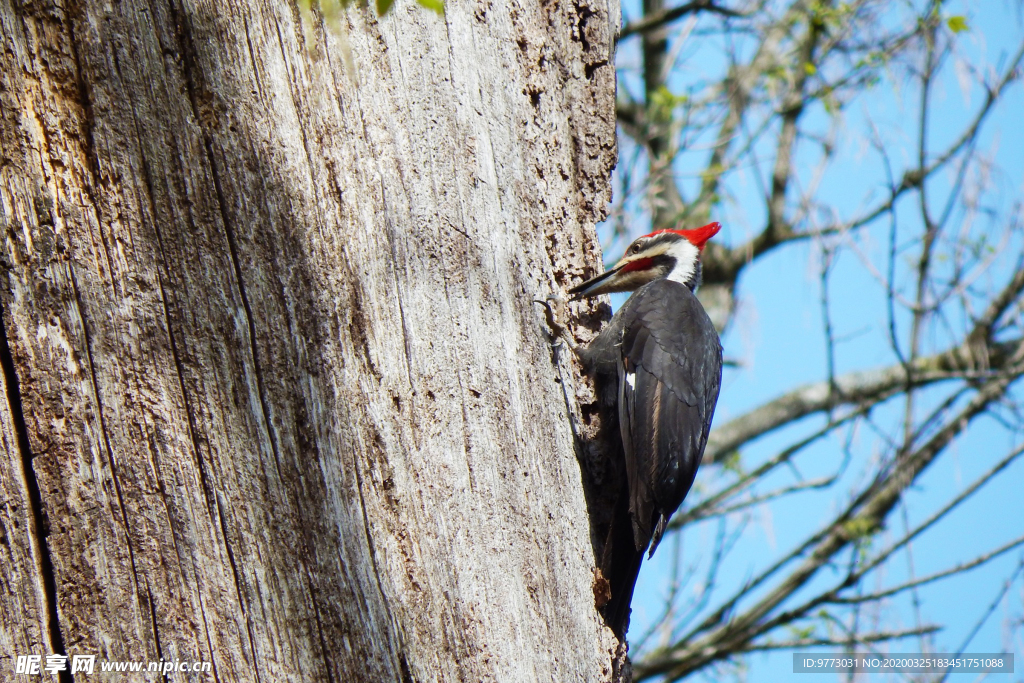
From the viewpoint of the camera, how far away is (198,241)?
4.60 ft

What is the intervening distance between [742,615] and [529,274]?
3387 mm

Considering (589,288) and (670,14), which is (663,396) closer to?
(589,288)

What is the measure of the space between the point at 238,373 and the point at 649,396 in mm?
1412

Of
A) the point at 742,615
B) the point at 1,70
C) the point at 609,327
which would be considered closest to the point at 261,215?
the point at 1,70

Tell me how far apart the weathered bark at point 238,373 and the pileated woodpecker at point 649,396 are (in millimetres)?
581

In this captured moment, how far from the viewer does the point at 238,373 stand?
1.40m

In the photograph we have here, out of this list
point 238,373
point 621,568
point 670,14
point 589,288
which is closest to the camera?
point 238,373

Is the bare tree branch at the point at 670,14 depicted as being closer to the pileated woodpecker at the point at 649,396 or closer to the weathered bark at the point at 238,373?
the pileated woodpecker at the point at 649,396

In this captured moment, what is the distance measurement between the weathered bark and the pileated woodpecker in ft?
1.91

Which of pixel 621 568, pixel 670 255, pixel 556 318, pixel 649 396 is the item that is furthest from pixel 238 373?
pixel 670 255

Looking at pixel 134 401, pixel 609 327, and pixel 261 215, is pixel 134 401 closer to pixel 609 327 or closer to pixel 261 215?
pixel 261 215

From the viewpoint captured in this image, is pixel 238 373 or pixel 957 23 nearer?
pixel 238 373

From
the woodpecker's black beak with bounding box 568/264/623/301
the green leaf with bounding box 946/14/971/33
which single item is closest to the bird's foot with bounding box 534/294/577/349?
the woodpecker's black beak with bounding box 568/264/623/301

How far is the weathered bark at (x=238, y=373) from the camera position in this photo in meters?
1.33
